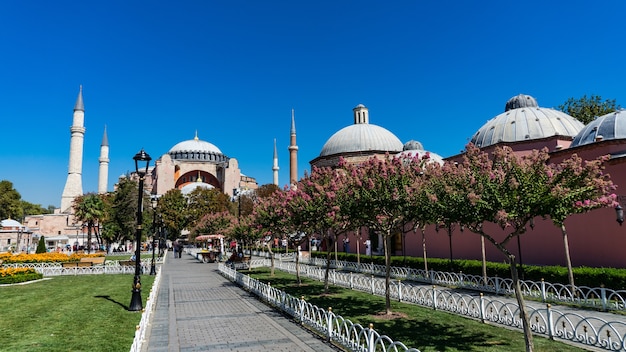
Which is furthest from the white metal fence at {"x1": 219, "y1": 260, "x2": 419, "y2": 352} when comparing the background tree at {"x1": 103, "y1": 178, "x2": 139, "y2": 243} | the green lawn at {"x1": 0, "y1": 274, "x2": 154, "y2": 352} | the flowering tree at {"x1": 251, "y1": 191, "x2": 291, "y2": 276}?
the background tree at {"x1": 103, "y1": 178, "x2": 139, "y2": 243}

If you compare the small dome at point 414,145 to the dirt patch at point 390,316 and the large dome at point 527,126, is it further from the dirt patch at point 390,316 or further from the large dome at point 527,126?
the dirt patch at point 390,316

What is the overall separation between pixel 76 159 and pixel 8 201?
11.7 metres

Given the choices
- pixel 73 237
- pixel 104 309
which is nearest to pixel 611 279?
pixel 104 309

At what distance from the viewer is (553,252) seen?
1761 centimetres

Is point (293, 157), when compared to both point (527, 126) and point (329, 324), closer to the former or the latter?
point (527, 126)

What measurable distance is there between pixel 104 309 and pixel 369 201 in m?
8.68

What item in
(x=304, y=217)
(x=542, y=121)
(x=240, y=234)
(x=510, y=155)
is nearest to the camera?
(x=510, y=155)

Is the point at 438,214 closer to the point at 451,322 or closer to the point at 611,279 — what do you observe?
the point at 451,322

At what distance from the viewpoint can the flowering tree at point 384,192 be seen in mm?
9852

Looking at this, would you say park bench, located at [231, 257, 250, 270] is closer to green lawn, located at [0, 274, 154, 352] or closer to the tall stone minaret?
green lawn, located at [0, 274, 154, 352]

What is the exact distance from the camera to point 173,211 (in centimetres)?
5053

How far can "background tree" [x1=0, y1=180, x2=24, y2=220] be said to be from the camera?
60656mm

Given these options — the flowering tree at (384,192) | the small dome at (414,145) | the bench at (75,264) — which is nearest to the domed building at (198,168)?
the small dome at (414,145)

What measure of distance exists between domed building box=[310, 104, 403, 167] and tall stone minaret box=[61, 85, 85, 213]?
45382 millimetres
